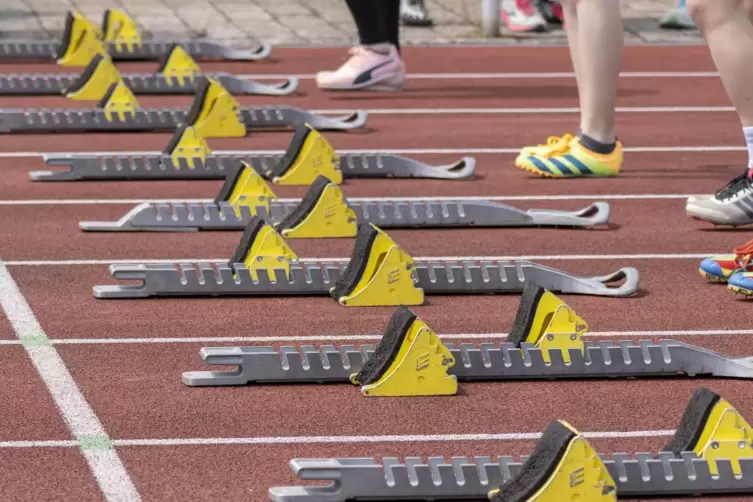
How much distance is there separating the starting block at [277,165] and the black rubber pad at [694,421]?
3.46 metres

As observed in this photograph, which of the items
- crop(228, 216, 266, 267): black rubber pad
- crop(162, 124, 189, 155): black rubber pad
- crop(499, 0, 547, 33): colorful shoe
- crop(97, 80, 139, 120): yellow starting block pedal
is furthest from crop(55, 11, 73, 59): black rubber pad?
crop(228, 216, 266, 267): black rubber pad

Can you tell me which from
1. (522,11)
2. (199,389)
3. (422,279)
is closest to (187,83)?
(522,11)

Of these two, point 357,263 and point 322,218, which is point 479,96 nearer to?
point 322,218

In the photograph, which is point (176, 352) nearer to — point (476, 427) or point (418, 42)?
point (476, 427)

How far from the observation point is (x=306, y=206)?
19.5 ft

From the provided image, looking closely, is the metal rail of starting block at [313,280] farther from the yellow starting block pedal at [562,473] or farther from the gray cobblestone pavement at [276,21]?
Result: the gray cobblestone pavement at [276,21]

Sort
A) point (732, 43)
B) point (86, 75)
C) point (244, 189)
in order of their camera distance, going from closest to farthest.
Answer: point (732, 43) → point (244, 189) → point (86, 75)

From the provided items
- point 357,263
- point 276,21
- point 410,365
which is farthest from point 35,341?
point 276,21

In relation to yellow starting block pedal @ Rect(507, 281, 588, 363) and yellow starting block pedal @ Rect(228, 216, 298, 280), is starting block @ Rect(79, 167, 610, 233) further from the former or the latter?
yellow starting block pedal @ Rect(507, 281, 588, 363)

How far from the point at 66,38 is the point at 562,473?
24.0 ft

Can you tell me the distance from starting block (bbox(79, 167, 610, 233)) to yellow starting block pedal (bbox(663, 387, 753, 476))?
8.47 feet

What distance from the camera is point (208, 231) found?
6.06 m

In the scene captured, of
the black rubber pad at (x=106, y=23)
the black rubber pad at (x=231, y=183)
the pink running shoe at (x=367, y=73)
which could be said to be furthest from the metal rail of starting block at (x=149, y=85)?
the black rubber pad at (x=231, y=183)

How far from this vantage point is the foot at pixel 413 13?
11.6 metres
